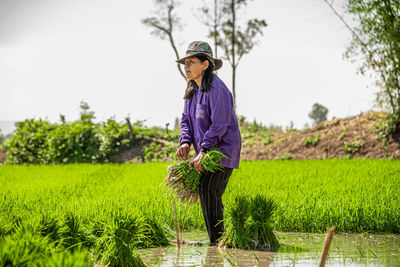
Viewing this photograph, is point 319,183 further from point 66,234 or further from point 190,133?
point 66,234

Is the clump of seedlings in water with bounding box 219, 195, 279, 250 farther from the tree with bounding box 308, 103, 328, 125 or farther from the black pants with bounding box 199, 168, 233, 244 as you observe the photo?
the tree with bounding box 308, 103, 328, 125

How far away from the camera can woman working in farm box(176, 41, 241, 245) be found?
12.3ft

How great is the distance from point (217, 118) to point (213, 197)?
2.45 feet

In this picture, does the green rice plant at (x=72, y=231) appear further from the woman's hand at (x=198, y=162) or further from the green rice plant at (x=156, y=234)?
the woman's hand at (x=198, y=162)

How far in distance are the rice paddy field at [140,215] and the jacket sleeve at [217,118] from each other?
2.02ft

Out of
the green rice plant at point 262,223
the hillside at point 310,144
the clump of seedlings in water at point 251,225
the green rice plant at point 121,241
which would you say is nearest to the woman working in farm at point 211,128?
the clump of seedlings in water at point 251,225

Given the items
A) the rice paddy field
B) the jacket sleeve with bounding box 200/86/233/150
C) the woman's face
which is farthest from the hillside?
the jacket sleeve with bounding box 200/86/233/150

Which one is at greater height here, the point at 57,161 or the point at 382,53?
the point at 382,53

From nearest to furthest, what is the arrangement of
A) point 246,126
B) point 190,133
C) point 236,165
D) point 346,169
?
point 236,165 → point 190,133 → point 346,169 → point 246,126

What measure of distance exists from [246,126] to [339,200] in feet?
45.3

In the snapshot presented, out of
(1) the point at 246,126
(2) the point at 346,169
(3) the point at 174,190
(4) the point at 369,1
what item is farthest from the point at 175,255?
(1) the point at 246,126

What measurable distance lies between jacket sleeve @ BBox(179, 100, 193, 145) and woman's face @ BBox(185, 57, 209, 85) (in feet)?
1.09

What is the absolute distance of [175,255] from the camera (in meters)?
3.60

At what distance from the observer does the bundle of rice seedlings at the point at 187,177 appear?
3684mm
